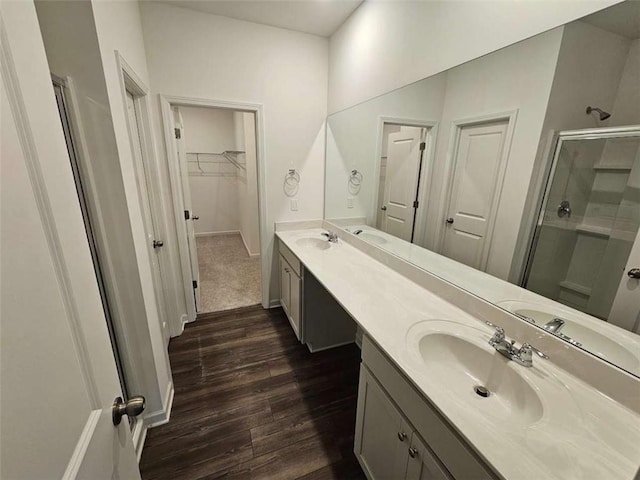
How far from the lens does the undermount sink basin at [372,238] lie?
2.11 meters

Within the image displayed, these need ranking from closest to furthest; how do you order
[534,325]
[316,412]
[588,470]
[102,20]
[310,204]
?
1. [588,470]
2. [534,325]
3. [102,20]
4. [316,412]
5. [310,204]

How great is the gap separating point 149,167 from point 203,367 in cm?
159

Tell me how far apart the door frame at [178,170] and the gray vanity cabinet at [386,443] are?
1837 mm

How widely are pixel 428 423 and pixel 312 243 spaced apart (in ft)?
6.14

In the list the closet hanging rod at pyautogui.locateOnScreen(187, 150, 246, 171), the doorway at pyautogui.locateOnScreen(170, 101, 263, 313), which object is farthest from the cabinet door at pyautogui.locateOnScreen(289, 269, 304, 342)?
the closet hanging rod at pyautogui.locateOnScreen(187, 150, 246, 171)

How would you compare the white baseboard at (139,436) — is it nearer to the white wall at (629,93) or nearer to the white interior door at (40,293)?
the white interior door at (40,293)

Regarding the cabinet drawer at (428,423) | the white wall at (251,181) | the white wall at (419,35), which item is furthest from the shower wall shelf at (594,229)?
the white wall at (251,181)

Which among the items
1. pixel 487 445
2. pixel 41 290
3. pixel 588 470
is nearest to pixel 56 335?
pixel 41 290

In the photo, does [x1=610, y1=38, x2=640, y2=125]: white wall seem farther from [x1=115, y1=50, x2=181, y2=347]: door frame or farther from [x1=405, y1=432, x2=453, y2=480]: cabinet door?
[x1=115, y1=50, x2=181, y2=347]: door frame

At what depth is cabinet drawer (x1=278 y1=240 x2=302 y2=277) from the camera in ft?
7.21

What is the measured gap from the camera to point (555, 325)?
39.6 inches

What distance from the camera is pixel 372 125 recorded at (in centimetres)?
214

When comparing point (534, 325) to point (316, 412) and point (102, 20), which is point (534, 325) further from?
point (102, 20)

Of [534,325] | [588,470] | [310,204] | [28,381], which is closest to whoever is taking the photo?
[28,381]
